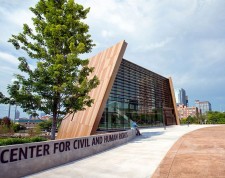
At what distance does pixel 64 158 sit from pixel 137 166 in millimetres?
3063

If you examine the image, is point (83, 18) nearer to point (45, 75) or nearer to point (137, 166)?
point (45, 75)

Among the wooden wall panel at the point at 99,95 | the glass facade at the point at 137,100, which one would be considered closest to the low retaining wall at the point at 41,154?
the wooden wall panel at the point at 99,95

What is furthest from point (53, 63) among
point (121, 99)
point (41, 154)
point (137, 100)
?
point (137, 100)

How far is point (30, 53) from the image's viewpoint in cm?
1246

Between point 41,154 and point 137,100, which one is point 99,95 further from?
point 41,154

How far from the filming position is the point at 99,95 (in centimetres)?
2050

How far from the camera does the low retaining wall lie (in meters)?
5.82

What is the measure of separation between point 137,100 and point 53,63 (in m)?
20.7

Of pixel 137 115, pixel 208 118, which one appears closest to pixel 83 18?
pixel 137 115

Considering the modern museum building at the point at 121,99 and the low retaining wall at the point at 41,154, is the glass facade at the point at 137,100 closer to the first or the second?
the modern museum building at the point at 121,99

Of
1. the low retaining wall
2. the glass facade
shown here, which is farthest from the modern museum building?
the low retaining wall

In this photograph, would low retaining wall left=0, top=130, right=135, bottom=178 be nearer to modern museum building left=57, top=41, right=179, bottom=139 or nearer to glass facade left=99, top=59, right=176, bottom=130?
modern museum building left=57, top=41, right=179, bottom=139

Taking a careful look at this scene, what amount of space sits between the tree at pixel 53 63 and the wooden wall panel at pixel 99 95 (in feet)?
21.7

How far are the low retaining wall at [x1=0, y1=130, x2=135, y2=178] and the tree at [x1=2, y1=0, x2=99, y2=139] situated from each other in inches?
135
